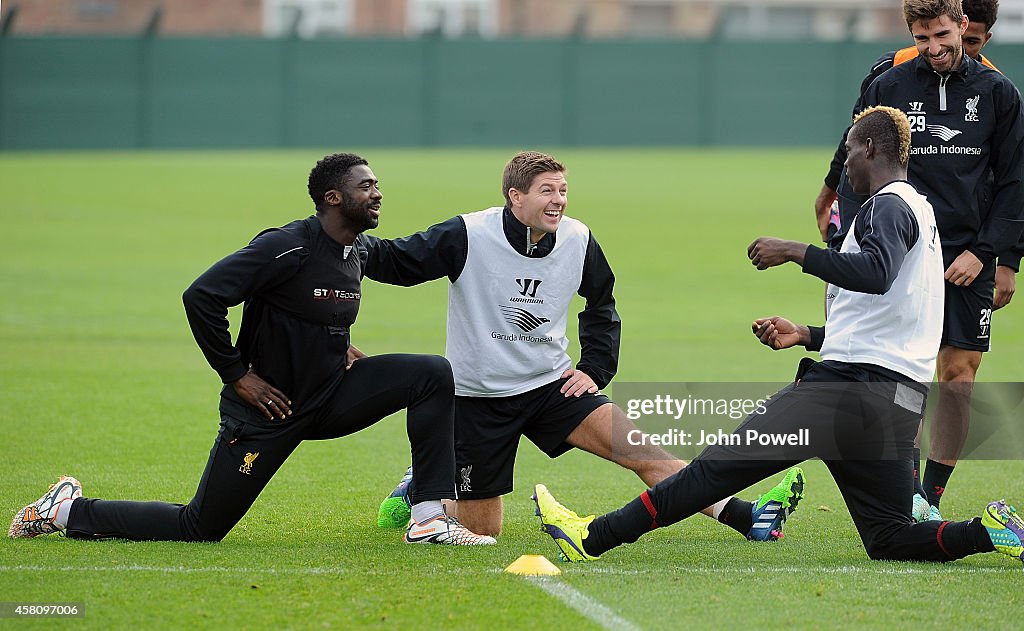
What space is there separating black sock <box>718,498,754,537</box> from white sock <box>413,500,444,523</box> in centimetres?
133

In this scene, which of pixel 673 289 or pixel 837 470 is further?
pixel 673 289

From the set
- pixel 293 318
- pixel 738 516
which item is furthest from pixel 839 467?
pixel 293 318

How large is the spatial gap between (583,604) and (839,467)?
1.32m

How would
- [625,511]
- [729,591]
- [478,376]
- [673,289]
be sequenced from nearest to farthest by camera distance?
[729,591]
[625,511]
[478,376]
[673,289]

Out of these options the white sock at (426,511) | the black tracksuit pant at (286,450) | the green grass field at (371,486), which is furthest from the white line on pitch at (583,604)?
the black tracksuit pant at (286,450)

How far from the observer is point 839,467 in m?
5.87

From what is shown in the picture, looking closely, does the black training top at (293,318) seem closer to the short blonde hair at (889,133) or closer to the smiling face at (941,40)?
the short blonde hair at (889,133)

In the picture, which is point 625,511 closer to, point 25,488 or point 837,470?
point 837,470

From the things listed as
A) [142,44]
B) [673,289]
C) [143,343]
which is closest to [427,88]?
[142,44]

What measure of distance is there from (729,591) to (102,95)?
34620mm

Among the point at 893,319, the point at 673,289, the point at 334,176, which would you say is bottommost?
the point at 673,289

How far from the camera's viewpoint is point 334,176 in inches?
252

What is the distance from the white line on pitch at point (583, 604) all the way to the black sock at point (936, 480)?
2550 mm

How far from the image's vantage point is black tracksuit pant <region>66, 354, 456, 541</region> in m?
6.22
